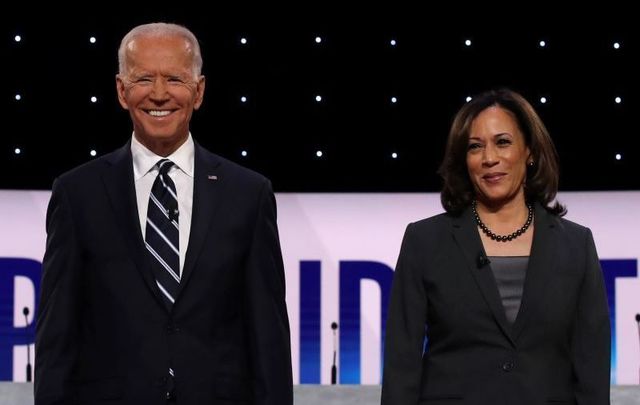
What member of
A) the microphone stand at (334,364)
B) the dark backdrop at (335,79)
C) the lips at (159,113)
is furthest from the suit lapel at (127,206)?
the microphone stand at (334,364)

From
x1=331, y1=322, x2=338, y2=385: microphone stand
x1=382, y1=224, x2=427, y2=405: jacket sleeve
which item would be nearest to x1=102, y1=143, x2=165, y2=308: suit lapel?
x1=382, y1=224, x2=427, y2=405: jacket sleeve

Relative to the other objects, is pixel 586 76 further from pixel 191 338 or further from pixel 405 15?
pixel 191 338

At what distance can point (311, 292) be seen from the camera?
463 cm

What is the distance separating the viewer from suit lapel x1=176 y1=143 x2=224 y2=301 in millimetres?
2324

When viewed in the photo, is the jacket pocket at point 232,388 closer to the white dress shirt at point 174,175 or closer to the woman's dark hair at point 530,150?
the white dress shirt at point 174,175

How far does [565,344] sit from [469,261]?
0.91 feet

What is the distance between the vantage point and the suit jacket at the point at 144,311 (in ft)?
7.54

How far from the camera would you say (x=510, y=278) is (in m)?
2.52

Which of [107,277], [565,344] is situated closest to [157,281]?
[107,277]

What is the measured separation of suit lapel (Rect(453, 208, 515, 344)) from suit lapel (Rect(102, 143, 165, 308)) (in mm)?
702

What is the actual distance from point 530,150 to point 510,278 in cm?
31

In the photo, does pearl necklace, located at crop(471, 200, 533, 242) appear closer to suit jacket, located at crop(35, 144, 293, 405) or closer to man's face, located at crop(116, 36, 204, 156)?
suit jacket, located at crop(35, 144, 293, 405)

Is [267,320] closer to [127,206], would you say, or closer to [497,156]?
[127,206]

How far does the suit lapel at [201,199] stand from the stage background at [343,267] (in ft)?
7.17
